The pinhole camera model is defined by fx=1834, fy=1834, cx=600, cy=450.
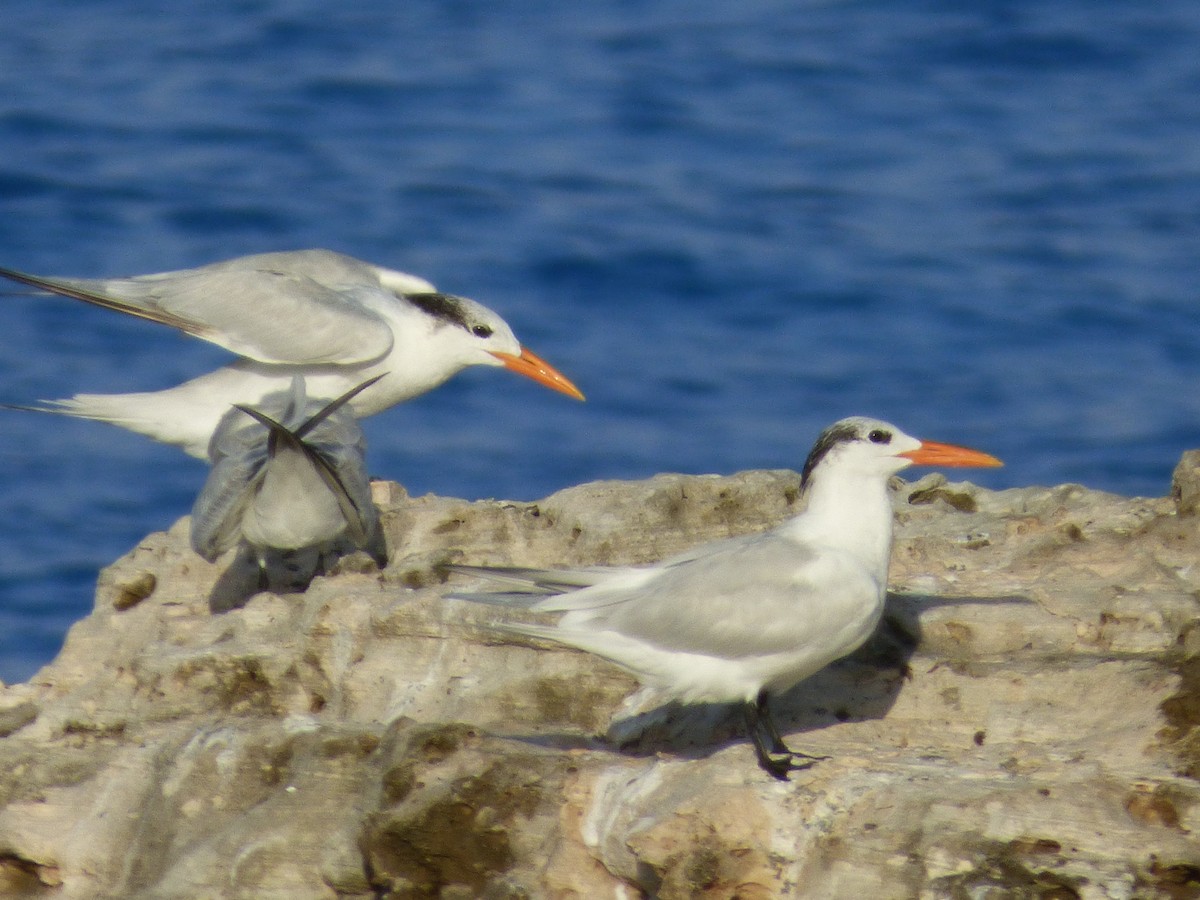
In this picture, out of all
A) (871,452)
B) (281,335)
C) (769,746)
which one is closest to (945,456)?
(871,452)

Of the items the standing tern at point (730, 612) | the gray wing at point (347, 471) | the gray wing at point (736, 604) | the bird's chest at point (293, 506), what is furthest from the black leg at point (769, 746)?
the bird's chest at point (293, 506)

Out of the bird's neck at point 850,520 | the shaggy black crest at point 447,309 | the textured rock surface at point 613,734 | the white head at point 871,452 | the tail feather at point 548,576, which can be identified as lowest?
the textured rock surface at point 613,734

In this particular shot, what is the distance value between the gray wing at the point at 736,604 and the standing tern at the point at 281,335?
265cm

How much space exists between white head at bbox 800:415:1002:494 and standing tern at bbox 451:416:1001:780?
0.76ft

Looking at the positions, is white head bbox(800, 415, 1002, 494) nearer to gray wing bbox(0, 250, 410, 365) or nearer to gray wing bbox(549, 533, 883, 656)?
gray wing bbox(549, 533, 883, 656)

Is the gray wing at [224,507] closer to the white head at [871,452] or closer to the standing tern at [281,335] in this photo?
the standing tern at [281,335]

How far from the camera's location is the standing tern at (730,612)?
4.89 metres

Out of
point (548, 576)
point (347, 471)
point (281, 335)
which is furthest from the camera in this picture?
point (281, 335)

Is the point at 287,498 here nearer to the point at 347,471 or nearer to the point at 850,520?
the point at 347,471

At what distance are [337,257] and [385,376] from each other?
76 cm

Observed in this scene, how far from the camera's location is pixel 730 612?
4926 millimetres

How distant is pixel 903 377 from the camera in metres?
17.3

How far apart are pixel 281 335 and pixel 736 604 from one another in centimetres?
301

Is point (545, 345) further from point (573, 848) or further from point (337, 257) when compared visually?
point (573, 848)
